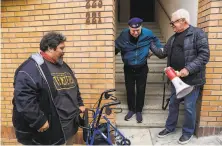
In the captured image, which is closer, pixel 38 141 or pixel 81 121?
pixel 38 141

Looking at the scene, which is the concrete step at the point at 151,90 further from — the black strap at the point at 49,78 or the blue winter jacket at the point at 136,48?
the black strap at the point at 49,78

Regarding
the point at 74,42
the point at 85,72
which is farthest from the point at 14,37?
the point at 85,72

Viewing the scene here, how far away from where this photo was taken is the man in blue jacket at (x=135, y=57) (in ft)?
10.2

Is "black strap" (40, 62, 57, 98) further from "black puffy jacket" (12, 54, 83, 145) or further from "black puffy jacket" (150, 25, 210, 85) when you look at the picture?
"black puffy jacket" (150, 25, 210, 85)

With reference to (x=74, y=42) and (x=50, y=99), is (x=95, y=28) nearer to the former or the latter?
(x=74, y=42)

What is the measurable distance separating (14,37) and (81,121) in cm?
158

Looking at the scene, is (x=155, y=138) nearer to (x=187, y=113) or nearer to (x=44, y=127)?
(x=187, y=113)

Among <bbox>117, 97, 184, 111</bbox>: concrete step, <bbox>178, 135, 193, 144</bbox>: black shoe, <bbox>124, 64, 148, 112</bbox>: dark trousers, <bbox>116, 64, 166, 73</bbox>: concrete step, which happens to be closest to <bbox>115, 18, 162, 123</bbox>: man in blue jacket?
<bbox>124, 64, 148, 112</bbox>: dark trousers

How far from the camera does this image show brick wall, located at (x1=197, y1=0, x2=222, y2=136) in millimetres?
2664

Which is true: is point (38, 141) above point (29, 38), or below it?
below

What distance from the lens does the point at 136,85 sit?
3309 millimetres

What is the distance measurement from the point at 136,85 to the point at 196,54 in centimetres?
107

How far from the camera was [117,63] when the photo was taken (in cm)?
449

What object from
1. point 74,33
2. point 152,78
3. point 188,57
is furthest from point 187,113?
point 74,33
